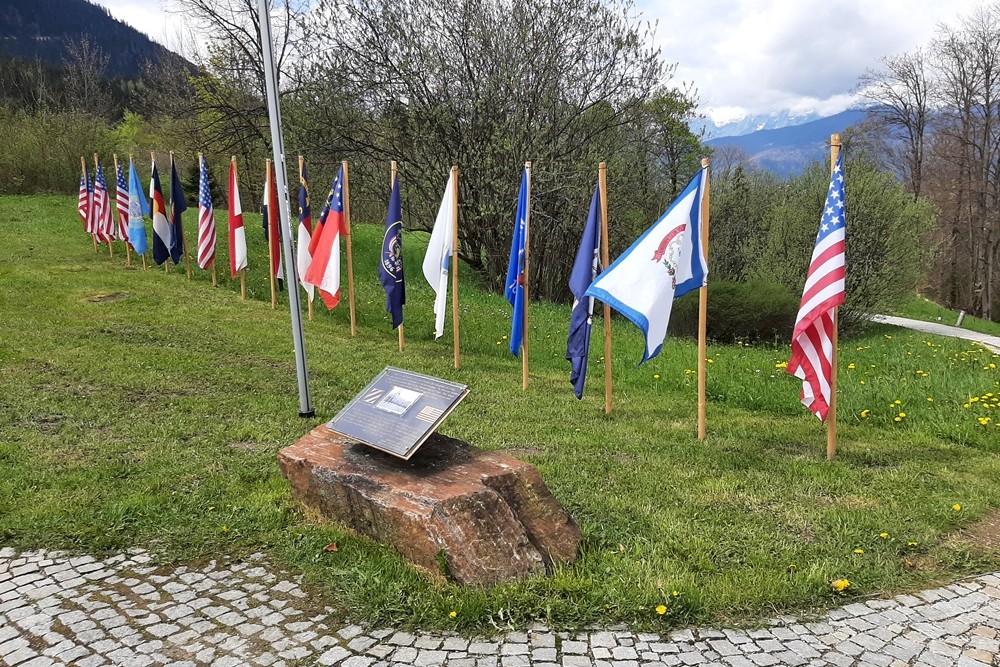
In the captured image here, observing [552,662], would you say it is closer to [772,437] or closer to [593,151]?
[772,437]

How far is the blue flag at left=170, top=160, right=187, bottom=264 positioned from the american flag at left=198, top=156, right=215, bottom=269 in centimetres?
82

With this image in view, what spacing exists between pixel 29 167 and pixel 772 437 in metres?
32.3

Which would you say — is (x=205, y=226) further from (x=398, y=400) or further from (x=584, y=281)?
(x=398, y=400)

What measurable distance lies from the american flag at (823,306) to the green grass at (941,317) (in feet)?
72.1

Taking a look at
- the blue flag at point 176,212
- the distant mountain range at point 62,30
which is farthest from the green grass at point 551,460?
the distant mountain range at point 62,30

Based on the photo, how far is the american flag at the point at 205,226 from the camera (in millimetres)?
13977

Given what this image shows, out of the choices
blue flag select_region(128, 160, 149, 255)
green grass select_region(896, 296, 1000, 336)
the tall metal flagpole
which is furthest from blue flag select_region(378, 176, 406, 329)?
green grass select_region(896, 296, 1000, 336)

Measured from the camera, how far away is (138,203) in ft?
54.8

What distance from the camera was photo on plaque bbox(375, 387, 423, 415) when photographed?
5.13m

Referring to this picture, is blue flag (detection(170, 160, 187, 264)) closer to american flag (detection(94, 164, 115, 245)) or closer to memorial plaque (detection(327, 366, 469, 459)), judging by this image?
american flag (detection(94, 164, 115, 245))

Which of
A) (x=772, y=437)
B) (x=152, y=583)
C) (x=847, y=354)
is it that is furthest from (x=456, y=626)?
(x=847, y=354)

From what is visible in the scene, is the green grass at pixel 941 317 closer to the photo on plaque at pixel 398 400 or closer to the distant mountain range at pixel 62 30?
the photo on plaque at pixel 398 400

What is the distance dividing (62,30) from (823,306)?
159 m

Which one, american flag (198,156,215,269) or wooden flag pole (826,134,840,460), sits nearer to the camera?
wooden flag pole (826,134,840,460)
